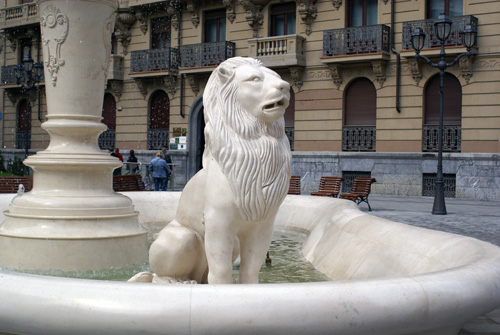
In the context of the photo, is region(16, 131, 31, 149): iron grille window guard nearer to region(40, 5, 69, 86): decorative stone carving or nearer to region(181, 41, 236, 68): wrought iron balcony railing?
region(181, 41, 236, 68): wrought iron balcony railing

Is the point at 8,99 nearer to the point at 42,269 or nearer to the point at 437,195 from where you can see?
the point at 437,195

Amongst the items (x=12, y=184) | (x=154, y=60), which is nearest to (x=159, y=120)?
(x=154, y=60)

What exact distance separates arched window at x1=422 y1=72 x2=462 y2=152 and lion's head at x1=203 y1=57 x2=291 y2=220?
57.3ft

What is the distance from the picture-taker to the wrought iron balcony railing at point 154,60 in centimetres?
2548

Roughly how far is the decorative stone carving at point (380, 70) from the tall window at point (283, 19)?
400 centimetres

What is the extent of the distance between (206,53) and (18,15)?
39.9ft

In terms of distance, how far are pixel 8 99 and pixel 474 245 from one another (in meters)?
32.3

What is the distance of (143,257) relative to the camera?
525cm

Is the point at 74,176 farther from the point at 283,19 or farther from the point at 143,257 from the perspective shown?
the point at 283,19

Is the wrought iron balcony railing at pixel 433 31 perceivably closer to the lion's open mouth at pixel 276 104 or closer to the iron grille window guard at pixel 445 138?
the iron grille window guard at pixel 445 138

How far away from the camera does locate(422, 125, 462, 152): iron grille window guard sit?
63.5ft

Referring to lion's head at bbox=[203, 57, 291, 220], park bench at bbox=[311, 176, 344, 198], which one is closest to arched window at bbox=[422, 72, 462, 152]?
park bench at bbox=[311, 176, 344, 198]

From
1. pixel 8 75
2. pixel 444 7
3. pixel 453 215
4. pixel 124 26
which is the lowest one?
pixel 453 215

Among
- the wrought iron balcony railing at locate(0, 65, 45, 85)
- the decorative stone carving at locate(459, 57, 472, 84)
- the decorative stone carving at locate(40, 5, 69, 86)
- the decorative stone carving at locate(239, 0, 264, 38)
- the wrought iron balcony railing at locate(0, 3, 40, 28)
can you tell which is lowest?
the decorative stone carving at locate(40, 5, 69, 86)
